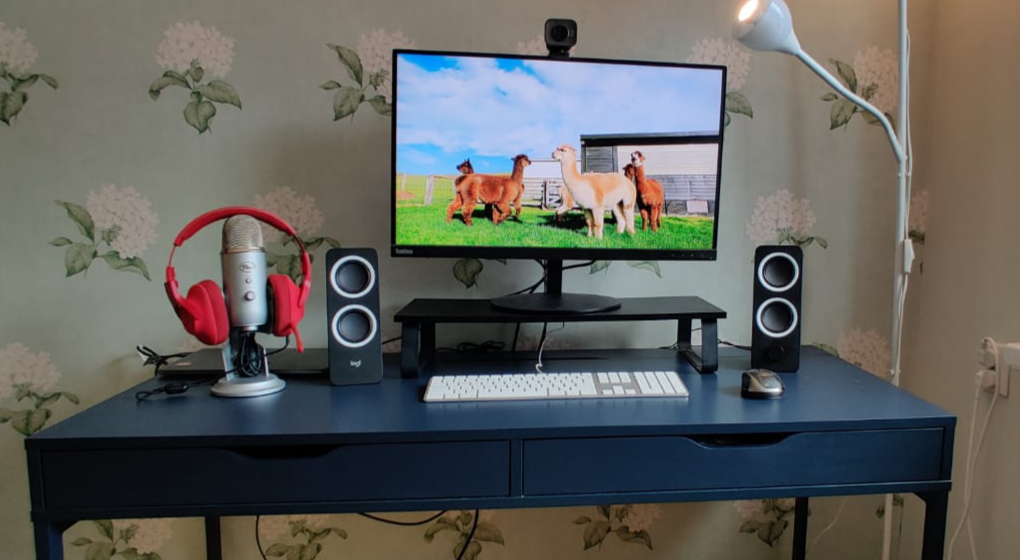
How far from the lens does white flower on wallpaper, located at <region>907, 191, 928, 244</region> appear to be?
1348mm

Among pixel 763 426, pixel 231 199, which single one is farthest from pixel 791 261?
pixel 231 199

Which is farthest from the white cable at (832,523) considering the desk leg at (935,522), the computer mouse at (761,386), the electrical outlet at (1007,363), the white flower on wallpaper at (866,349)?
the computer mouse at (761,386)

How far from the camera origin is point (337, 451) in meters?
0.78

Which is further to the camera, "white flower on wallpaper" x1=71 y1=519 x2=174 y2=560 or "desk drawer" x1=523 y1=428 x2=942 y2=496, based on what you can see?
"white flower on wallpaper" x1=71 y1=519 x2=174 y2=560

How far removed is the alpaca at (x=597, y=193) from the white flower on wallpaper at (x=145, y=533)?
1170 mm

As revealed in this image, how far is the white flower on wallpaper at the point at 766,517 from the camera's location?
4.64 ft

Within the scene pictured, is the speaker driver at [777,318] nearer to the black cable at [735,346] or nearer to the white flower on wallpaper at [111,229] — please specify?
the black cable at [735,346]

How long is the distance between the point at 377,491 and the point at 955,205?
53.1 inches

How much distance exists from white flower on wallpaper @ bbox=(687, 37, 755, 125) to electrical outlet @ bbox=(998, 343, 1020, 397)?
688 mm

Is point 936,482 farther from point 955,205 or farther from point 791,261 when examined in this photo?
point 955,205

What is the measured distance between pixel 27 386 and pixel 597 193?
130cm

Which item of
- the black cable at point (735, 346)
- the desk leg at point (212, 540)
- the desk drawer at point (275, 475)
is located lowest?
the desk leg at point (212, 540)

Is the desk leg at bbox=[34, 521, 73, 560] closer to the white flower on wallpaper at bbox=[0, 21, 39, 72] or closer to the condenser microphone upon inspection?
the condenser microphone

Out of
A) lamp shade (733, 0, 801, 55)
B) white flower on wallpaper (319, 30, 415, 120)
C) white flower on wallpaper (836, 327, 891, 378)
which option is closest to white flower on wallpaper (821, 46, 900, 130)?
lamp shade (733, 0, 801, 55)
